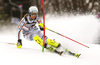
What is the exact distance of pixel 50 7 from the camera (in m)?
22.3

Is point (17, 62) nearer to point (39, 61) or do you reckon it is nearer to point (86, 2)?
point (39, 61)

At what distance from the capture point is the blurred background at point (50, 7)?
17.9 metres

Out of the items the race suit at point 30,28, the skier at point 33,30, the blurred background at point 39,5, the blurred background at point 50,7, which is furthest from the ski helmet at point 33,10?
the blurred background at point 50,7

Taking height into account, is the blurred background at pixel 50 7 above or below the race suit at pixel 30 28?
above

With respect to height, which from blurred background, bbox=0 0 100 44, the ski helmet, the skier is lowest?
the skier

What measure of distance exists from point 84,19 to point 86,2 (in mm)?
11892

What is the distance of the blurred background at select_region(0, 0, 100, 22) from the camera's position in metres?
17.9

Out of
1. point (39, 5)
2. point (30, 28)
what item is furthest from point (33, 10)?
point (39, 5)

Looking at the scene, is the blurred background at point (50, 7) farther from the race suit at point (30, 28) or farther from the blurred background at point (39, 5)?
the race suit at point (30, 28)

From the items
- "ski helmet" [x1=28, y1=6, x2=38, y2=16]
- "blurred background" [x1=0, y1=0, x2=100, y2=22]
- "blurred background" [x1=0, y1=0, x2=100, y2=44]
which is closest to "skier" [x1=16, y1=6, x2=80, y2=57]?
"ski helmet" [x1=28, y1=6, x2=38, y2=16]

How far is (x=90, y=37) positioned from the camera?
7836 mm

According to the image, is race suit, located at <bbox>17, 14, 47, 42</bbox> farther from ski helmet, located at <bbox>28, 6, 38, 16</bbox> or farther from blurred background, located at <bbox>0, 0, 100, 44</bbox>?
blurred background, located at <bbox>0, 0, 100, 44</bbox>

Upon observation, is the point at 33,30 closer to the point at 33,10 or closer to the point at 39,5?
the point at 33,10

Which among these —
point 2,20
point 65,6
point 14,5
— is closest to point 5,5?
point 14,5
